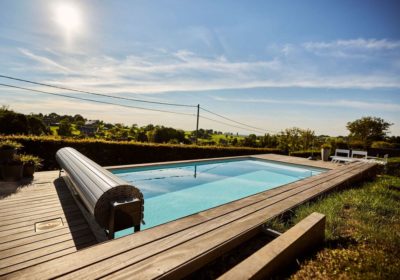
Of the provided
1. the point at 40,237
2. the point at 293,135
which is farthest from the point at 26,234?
the point at 293,135

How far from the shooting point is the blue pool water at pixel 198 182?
6137 mm

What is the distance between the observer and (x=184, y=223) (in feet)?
8.88

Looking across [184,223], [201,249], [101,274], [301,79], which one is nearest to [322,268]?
[201,249]

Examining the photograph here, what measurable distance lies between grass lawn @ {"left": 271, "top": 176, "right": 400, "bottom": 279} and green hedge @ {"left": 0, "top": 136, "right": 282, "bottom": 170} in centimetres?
935

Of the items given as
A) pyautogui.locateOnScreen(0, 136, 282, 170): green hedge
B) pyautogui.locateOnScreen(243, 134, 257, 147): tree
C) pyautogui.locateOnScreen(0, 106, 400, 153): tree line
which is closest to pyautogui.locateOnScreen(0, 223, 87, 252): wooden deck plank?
pyautogui.locateOnScreen(0, 136, 282, 170): green hedge

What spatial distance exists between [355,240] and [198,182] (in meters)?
6.18

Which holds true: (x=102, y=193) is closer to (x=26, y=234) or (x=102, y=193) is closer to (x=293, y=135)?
(x=26, y=234)

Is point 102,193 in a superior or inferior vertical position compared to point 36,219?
superior

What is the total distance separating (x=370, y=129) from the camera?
35438 mm

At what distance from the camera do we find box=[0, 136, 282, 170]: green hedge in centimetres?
854

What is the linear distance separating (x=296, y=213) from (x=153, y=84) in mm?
15129

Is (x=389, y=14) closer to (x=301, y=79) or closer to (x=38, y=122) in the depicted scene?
(x=301, y=79)

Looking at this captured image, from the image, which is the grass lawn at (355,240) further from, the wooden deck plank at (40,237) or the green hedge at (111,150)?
the green hedge at (111,150)

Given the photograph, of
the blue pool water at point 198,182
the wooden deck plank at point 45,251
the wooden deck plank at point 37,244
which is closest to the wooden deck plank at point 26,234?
the wooden deck plank at point 37,244
